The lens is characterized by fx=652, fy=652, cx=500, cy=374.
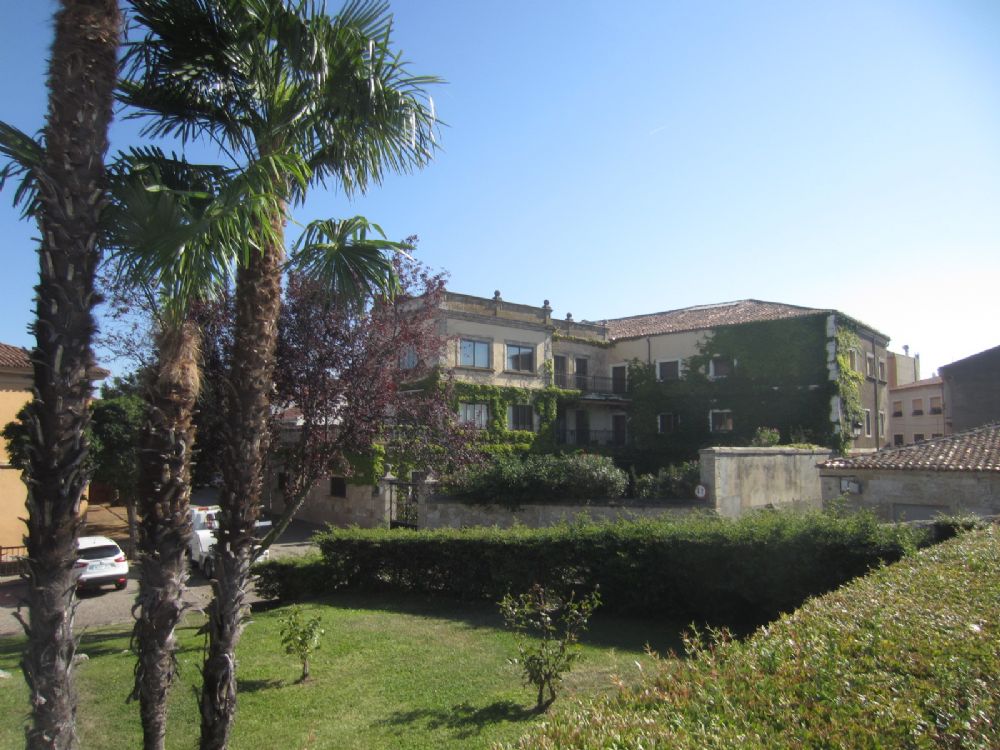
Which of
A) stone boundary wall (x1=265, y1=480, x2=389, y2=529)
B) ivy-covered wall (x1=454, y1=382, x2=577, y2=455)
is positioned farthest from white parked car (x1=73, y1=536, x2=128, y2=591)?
ivy-covered wall (x1=454, y1=382, x2=577, y2=455)

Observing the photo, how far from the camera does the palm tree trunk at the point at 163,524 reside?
4.83 metres

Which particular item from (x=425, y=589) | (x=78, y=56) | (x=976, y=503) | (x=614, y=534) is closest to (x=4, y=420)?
(x=425, y=589)

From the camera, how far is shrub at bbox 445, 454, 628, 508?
1858 cm

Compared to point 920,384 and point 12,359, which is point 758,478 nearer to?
point 12,359

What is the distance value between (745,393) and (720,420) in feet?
6.55

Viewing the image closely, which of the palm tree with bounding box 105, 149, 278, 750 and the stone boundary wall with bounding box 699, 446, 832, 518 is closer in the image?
the palm tree with bounding box 105, 149, 278, 750

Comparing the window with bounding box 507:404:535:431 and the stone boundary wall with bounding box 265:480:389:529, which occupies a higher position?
the window with bounding box 507:404:535:431

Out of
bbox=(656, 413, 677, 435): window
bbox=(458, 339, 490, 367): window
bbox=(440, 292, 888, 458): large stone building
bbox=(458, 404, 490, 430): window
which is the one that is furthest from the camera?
bbox=(656, 413, 677, 435): window

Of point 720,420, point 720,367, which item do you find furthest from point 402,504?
point 720,367

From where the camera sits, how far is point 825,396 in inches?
1175

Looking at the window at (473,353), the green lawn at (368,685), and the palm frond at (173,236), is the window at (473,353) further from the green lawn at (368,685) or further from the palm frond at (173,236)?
the palm frond at (173,236)

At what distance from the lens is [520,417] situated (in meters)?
A: 32.1

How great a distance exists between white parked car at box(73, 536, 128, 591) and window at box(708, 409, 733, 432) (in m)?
26.5

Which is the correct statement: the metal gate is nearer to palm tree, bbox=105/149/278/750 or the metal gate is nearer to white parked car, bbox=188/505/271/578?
white parked car, bbox=188/505/271/578
